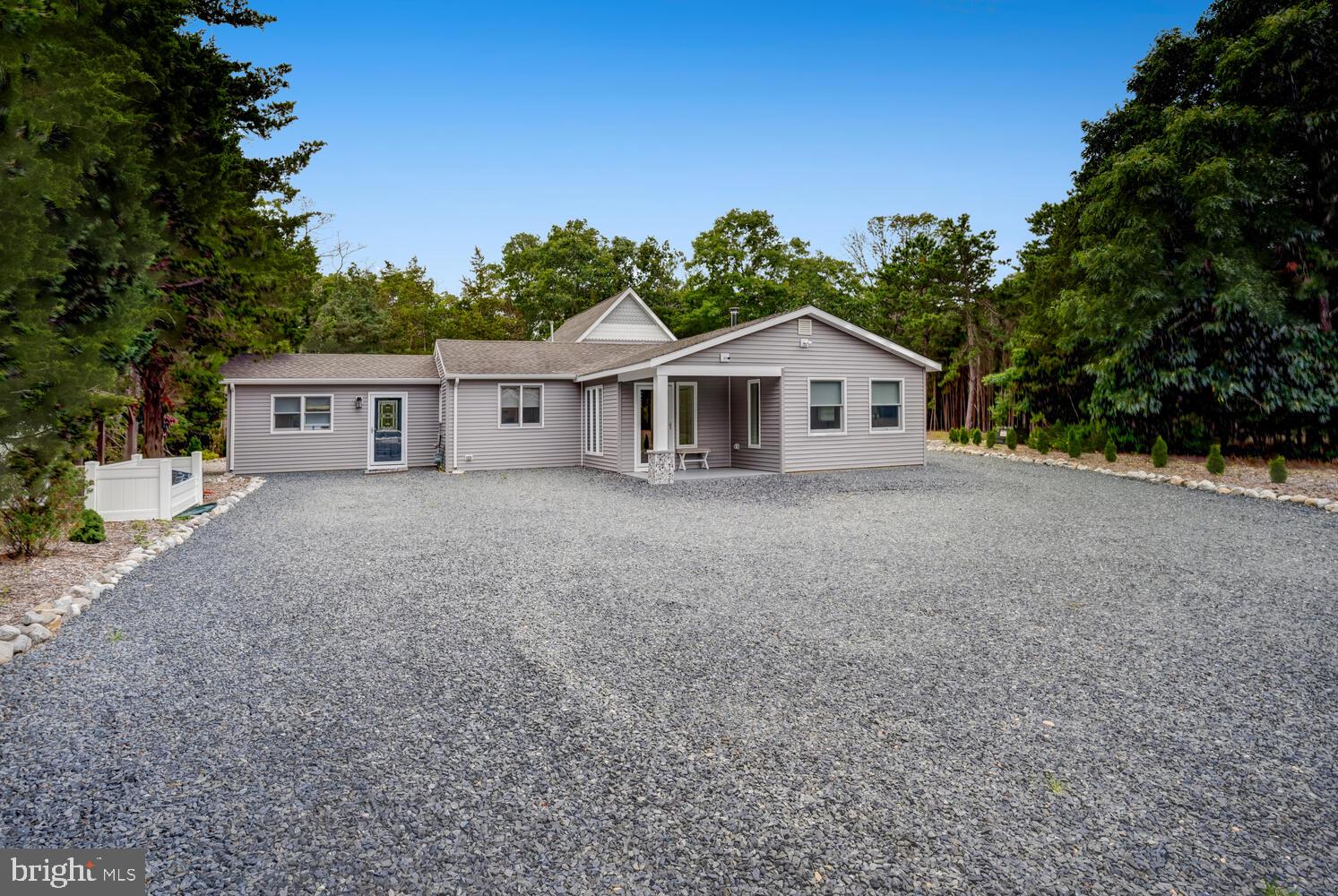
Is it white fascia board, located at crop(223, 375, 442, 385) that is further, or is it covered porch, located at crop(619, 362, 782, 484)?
white fascia board, located at crop(223, 375, 442, 385)

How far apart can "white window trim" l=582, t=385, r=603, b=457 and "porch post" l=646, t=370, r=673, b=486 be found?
10.7 ft

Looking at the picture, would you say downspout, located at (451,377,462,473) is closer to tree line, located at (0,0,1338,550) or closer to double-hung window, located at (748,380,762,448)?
tree line, located at (0,0,1338,550)

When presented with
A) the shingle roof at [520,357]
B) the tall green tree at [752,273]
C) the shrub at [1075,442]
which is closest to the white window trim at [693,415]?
the shingle roof at [520,357]

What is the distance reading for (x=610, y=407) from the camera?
1583cm

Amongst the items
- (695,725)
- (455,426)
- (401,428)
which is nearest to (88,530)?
(695,725)

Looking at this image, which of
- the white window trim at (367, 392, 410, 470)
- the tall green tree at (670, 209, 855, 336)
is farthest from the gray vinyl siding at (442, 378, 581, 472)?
the tall green tree at (670, 209, 855, 336)

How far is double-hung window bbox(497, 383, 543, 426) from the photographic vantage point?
674 inches

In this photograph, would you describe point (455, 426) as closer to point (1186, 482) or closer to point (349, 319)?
point (1186, 482)

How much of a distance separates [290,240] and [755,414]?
14.2 metres

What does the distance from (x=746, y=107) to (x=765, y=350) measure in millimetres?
9018

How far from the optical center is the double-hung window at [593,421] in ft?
54.2

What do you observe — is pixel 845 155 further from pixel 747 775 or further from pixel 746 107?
pixel 747 775

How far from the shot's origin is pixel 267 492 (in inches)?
500

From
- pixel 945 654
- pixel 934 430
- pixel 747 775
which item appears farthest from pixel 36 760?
pixel 934 430
